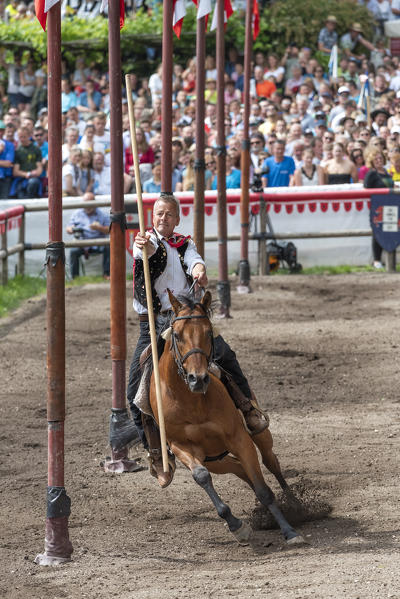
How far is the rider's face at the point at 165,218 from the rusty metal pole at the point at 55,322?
0.83m

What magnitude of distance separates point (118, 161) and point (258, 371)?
4.23 meters

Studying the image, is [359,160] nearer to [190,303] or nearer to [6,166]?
[6,166]

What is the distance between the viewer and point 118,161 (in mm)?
9133

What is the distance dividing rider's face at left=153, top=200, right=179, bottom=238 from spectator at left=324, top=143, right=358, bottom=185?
40.8 feet

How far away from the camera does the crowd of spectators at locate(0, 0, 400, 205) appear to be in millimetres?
19469

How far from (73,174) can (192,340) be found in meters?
12.5

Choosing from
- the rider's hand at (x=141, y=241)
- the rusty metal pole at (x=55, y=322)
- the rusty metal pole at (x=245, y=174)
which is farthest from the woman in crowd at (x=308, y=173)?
the rusty metal pole at (x=55, y=322)

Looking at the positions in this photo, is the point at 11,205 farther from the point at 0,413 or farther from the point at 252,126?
the point at 0,413

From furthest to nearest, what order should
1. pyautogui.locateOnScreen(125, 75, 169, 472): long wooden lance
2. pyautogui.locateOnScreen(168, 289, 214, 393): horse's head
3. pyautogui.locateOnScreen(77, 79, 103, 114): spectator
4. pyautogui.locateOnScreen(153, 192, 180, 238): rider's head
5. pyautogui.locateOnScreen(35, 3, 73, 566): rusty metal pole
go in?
pyautogui.locateOnScreen(77, 79, 103, 114): spectator < pyautogui.locateOnScreen(153, 192, 180, 238): rider's head < pyautogui.locateOnScreen(125, 75, 169, 472): long wooden lance < pyautogui.locateOnScreen(35, 3, 73, 566): rusty metal pole < pyautogui.locateOnScreen(168, 289, 214, 393): horse's head

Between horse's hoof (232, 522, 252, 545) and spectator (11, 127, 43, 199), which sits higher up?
spectator (11, 127, 43, 199)

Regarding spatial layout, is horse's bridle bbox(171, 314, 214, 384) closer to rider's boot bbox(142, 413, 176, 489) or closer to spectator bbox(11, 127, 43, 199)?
rider's boot bbox(142, 413, 176, 489)

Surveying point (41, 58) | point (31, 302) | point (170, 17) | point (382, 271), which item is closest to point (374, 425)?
point (170, 17)

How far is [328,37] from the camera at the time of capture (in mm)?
29047

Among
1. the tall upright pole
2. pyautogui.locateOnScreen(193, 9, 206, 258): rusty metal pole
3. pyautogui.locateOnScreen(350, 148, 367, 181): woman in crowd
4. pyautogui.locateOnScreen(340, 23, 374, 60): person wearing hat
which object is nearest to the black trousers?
pyautogui.locateOnScreen(193, 9, 206, 258): rusty metal pole
